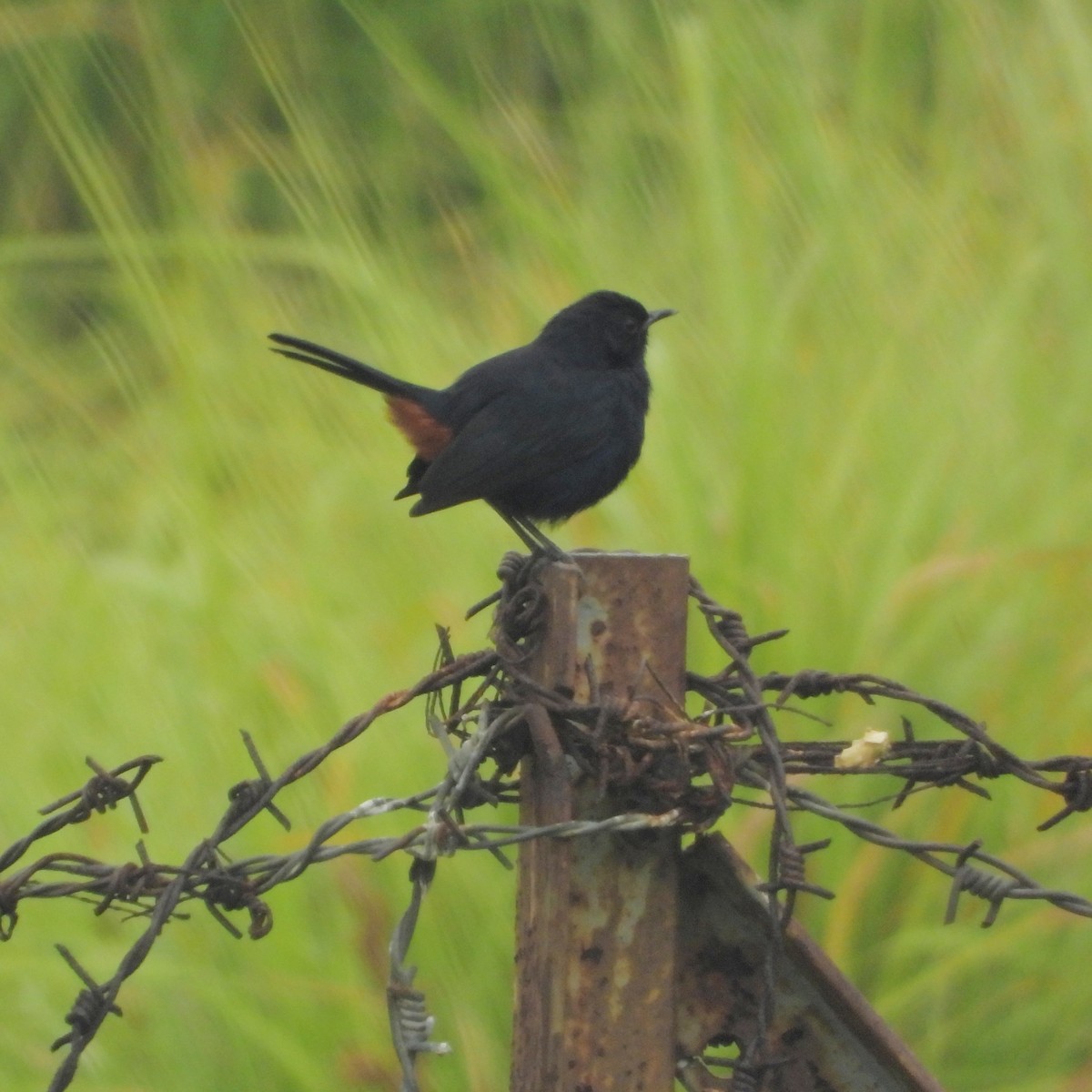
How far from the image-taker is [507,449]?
10.2ft

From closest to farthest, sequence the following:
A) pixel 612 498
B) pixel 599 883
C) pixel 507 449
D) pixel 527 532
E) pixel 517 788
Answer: pixel 599 883 → pixel 517 788 → pixel 507 449 → pixel 527 532 → pixel 612 498

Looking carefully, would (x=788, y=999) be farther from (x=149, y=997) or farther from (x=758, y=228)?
(x=758, y=228)

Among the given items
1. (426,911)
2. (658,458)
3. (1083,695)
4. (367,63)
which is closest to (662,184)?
(658,458)

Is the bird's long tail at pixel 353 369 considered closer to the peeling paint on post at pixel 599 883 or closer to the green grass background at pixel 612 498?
→ the green grass background at pixel 612 498

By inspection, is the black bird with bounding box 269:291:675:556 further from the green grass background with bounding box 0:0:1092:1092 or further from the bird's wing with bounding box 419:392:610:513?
the green grass background with bounding box 0:0:1092:1092

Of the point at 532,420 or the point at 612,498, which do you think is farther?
the point at 612,498

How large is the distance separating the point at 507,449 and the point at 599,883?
1.49m

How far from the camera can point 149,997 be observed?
2.98 m

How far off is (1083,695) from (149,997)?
1.67 meters

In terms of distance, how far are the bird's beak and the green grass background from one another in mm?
81

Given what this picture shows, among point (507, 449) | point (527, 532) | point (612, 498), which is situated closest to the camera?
point (507, 449)

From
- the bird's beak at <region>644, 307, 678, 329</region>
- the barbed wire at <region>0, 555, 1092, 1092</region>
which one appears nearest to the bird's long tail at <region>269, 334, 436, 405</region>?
the bird's beak at <region>644, 307, 678, 329</region>

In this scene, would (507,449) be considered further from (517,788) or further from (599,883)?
(599,883)

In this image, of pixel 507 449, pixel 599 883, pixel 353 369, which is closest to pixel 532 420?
pixel 507 449
